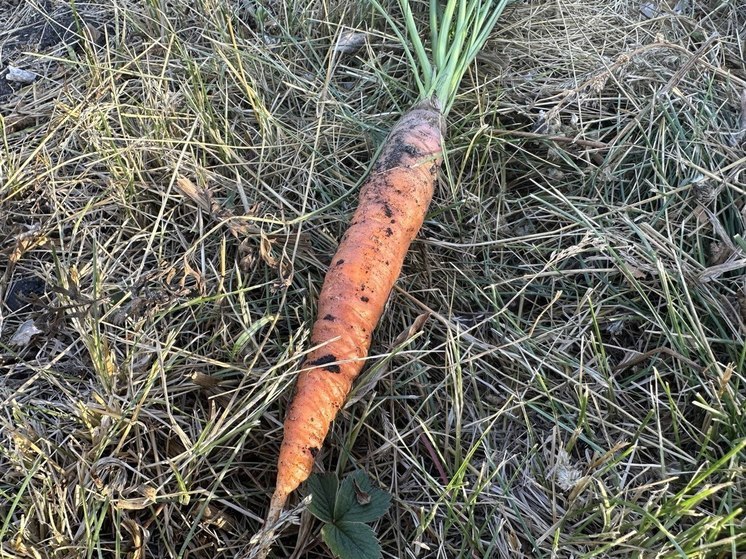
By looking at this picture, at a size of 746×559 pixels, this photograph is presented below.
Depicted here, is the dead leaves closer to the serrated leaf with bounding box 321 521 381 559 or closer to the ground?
the ground

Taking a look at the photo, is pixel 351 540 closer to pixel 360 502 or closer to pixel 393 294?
pixel 360 502

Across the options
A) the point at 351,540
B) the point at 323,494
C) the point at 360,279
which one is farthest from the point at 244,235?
the point at 351,540

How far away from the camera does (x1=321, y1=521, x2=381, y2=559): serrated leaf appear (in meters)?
1.08

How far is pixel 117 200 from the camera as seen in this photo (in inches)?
61.4

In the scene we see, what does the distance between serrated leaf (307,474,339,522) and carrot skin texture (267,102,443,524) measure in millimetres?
69

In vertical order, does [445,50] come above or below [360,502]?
above

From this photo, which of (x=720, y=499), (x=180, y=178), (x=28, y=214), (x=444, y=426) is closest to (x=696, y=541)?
(x=720, y=499)

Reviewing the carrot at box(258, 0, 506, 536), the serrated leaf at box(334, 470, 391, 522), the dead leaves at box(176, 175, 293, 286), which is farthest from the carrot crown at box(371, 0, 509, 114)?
the serrated leaf at box(334, 470, 391, 522)

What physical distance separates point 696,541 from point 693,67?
4.93 ft

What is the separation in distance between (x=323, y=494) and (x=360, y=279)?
0.51 metres

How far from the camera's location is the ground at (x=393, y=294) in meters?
1.17

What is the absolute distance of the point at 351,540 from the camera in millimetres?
1104

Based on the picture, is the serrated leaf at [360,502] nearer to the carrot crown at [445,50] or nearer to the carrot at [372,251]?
the carrot at [372,251]

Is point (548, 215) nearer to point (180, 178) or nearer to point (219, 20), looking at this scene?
point (180, 178)
